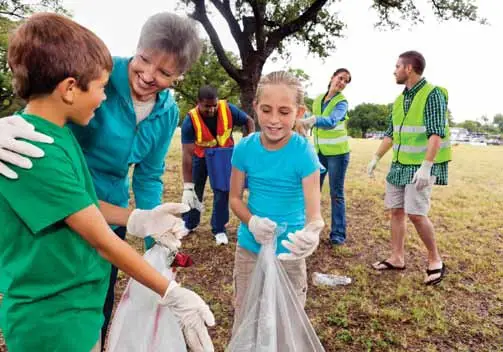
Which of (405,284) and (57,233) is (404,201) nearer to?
(405,284)

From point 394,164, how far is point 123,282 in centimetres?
242

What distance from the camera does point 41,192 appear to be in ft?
2.72

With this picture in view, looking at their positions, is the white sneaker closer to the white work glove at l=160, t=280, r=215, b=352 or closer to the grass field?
the grass field

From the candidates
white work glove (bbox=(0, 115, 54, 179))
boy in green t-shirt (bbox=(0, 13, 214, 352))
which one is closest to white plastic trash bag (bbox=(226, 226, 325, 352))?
boy in green t-shirt (bbox=(0, 13, 214, 352))

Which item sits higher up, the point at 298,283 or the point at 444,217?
the point at 298,283

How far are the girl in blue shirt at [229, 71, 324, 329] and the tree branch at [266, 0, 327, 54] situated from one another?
22.2 feet

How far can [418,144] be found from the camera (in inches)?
119

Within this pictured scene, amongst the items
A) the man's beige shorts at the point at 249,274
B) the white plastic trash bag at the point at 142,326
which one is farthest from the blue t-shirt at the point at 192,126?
the white plastic trash bag at the point at 142,326

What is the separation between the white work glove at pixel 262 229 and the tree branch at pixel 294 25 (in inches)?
281

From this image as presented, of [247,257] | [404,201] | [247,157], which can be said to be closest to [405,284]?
[404,201]

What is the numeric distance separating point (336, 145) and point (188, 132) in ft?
4.96

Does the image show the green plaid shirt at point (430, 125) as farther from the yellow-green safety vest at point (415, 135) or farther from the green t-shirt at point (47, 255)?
the green t-shirt at point (47, 255)

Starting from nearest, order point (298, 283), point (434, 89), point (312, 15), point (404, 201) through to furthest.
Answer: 1. point (298, 283)
2. point (434, 89)
3. point (404, 201)
4. point (312, 15)

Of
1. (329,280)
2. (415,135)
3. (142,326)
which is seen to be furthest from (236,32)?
(142,326)
